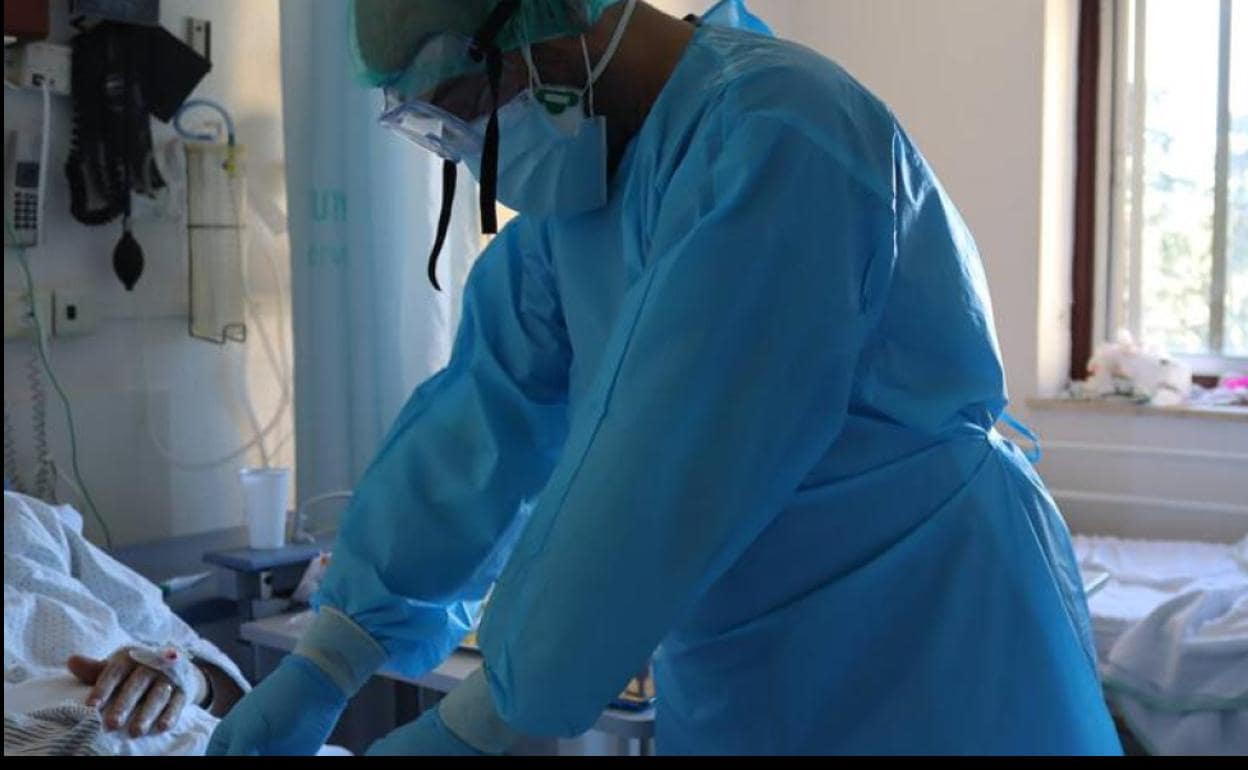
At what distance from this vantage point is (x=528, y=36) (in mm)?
1027

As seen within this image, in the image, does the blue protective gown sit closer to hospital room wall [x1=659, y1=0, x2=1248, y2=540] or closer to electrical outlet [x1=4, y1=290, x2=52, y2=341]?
electrical outlet [x1=4, y1=290, x2=52, y2=341]

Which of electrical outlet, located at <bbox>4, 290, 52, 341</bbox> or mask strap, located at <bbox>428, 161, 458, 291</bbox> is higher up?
mask strap, located at <bbox>428, 161, 458, 291</bbox>

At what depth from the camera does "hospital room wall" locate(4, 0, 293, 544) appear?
236cm

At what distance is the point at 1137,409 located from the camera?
3455 millimetres

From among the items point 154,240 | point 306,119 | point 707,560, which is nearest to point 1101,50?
point 306,119

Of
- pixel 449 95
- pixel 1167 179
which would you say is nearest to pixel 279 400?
pixel 449 95

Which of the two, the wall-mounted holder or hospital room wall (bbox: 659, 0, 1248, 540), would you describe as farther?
hospital room wall (bbox: 659, 0, 1248, 540)

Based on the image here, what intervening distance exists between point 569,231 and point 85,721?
0.87 metres

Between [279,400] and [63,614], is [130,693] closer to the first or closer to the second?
[63,614]

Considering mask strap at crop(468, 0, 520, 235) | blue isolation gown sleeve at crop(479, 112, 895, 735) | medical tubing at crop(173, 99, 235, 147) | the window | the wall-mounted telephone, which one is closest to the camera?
blue isolation gown sleeve at crop(479, 112, 895, 735)

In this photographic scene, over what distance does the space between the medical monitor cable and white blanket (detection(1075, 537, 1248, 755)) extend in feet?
6.21

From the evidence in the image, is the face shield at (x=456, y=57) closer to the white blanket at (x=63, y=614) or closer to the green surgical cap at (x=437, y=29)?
the green surgical cap at (x=437, y=29)

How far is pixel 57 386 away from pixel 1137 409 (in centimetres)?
258

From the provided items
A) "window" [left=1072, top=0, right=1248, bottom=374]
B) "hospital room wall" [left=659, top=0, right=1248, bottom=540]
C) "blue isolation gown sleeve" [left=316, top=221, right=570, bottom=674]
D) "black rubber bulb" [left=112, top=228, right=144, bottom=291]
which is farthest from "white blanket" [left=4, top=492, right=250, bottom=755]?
"window" [left=1072, top=0, right=1248, bottom=374]
